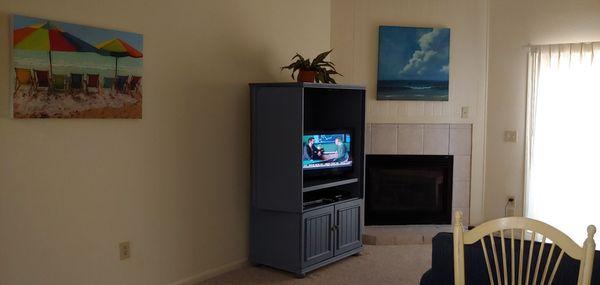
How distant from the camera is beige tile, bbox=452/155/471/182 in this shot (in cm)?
536

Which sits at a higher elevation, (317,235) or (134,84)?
(134,84)

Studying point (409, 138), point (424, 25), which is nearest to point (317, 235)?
point (409, 138)

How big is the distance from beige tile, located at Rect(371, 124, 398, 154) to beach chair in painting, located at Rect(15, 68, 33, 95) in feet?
10.5

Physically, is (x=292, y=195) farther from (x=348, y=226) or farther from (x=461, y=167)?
(x=461, y=167)

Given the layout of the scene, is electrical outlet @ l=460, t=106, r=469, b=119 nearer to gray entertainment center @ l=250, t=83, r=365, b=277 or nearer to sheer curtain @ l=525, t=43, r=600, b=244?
sheer curtain @ l=525, t=43, r=600, b=244

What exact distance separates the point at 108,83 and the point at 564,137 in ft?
13.3

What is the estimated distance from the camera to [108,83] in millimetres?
3131

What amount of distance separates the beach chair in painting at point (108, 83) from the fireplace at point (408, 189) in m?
2.79

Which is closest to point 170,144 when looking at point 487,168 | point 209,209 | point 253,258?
point 209,209

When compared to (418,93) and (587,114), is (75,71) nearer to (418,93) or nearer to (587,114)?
(418,93)

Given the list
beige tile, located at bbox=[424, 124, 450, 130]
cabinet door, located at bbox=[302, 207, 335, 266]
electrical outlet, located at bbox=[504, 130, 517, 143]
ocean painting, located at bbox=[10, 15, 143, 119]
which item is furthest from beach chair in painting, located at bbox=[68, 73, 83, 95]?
electrical outlet, located at bbox=[504, 130, 517, 143]

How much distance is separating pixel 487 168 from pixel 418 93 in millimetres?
1093

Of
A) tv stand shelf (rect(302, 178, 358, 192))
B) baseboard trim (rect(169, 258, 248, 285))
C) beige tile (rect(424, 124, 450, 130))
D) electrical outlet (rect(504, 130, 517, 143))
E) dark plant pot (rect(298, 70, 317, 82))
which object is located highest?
dark plant pot (rect(298, 70, 317, 82))

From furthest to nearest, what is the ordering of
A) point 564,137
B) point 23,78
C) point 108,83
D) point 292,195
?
point 564,137 → point 292,195 → point 108,83 → point 23,78
